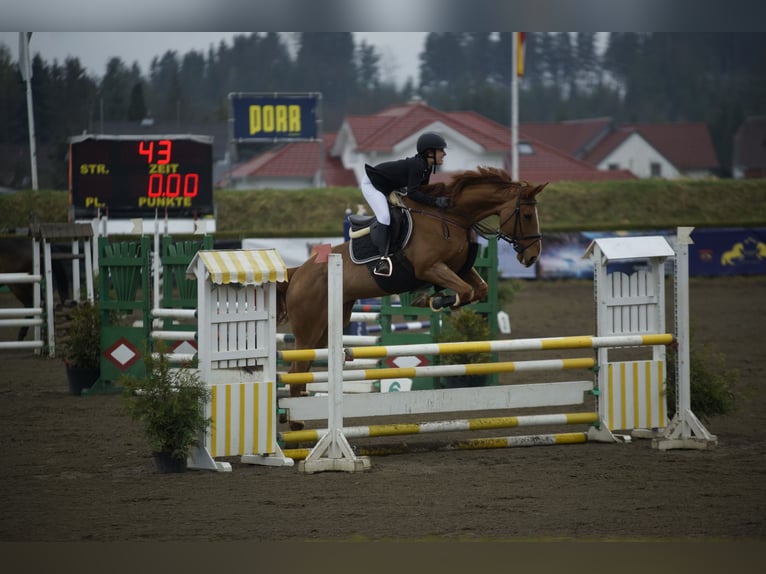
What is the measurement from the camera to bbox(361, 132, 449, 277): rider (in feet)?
20.9

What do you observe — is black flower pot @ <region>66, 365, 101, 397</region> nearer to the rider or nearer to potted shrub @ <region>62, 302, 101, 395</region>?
potted shrub @ <region>62, 302, 101, 395</region>

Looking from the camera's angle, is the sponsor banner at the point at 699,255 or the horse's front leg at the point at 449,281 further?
the sponsor banner at the point at 699,255

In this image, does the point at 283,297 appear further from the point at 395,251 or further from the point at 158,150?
the point at 158,150

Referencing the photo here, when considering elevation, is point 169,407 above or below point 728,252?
below

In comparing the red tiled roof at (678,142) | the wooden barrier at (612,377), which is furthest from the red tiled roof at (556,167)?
the wooden barrier at (612,377)

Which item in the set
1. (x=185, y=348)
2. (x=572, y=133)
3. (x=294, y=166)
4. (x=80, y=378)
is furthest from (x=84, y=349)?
(x=572, y=133)

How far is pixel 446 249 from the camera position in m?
6.43

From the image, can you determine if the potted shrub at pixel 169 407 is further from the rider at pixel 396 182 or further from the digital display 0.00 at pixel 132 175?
the digital display 0.00 at pixel 132 175

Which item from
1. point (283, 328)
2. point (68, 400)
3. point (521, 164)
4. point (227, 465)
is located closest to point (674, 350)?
point (227, 465)

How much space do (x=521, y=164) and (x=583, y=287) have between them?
18249 millimetres

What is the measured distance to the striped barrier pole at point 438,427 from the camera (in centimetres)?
558

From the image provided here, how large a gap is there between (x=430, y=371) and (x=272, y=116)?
55.0ft

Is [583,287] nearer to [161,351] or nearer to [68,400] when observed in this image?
[68,400]

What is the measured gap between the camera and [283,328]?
1275 centimetres
